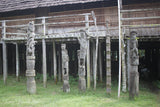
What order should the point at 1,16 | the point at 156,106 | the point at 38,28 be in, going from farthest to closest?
the point at 1,16 → the point at 38,28 → the point at 156,106

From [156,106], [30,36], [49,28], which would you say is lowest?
[156,106]

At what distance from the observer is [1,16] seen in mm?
14523

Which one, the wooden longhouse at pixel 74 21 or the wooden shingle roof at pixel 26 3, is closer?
the wooden longhouse at pixel 74 21

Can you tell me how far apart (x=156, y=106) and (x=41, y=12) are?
10405 mm

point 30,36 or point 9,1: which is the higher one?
point 9,1

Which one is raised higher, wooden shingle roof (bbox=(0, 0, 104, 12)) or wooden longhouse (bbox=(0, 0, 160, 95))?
wooden shingle roof (bbox=(0, 0, 104, 12))

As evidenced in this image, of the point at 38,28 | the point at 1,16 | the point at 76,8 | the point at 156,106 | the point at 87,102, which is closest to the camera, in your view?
the point at 156,106

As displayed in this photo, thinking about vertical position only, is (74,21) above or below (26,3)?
below

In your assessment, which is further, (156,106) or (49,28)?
(49,28)

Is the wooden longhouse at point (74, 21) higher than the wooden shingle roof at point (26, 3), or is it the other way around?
the wooden shingle roof at point (26, 3)

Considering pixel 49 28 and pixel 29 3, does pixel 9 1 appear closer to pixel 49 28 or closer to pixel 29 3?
pixel 29 3

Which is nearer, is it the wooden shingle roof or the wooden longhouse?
the wooden longhouse

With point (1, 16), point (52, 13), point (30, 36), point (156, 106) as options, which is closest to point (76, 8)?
point (52, 13)

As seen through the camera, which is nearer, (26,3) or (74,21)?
(74,21)
